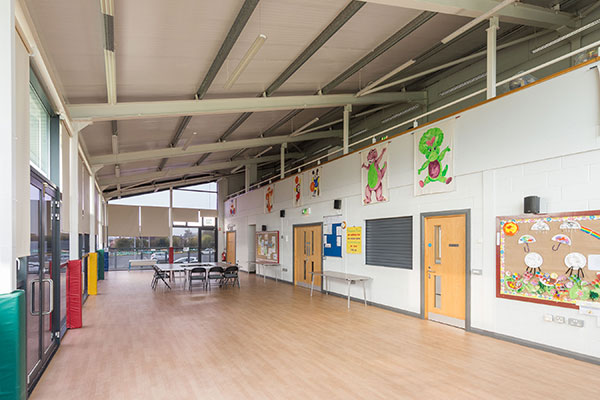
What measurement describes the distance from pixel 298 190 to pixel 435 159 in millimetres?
5446

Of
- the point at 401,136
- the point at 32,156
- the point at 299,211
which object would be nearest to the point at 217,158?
the point at 299,211

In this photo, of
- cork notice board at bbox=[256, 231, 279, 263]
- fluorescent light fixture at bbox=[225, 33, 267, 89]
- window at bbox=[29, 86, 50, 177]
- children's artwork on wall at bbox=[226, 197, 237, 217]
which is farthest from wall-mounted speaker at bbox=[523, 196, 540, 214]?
children's artwork on wall at bbox=[226, 197, 237, 217]

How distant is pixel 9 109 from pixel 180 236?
53.2ft

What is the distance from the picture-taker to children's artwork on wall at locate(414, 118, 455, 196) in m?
6.15

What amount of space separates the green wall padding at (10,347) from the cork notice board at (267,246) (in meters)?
10.0

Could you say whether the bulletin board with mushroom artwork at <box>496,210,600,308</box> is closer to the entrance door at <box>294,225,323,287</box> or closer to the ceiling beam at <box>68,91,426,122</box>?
the ceiling beam at <box>68,91,426,122</box>

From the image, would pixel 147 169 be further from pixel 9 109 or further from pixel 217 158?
pixel 9 109

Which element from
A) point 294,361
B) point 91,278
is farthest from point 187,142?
point 294,361

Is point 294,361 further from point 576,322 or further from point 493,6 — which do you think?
point 493,6

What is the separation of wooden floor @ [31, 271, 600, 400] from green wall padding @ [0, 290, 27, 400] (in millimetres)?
819

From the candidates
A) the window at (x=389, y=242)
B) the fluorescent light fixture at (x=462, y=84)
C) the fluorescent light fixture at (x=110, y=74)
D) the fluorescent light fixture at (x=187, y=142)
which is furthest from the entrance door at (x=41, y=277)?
the fluorescent light fixture at (x=462, y=84)

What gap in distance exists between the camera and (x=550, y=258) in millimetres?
4730

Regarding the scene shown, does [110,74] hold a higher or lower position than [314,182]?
higher

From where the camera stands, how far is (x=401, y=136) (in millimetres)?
7277
